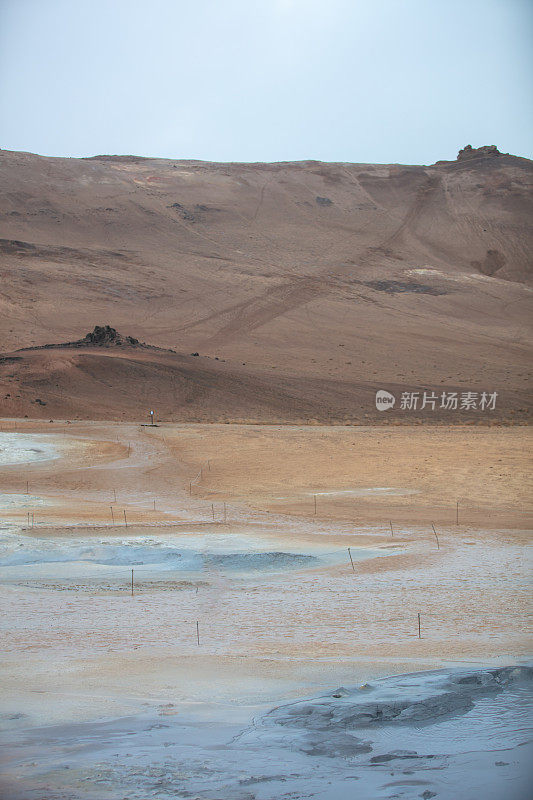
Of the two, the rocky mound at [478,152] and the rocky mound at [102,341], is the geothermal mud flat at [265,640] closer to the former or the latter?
the rocky mound at [102,341]

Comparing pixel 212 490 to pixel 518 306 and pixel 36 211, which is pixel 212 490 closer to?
pixel 518 306

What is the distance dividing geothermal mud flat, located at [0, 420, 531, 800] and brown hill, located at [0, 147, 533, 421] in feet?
63.5

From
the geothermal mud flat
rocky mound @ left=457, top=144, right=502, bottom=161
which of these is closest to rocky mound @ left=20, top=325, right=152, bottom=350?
the geothermal mud flat

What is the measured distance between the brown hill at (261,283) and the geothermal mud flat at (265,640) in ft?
63.5

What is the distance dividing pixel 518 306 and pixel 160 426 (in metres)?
34.8

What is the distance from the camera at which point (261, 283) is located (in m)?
54.4

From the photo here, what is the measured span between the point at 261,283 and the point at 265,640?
4812cm

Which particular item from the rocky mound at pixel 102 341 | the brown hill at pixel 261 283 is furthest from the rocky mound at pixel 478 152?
A: the rocky mound at pixel 102 341

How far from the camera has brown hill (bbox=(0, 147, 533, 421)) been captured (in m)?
36.1

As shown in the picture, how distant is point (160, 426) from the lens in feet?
98.1

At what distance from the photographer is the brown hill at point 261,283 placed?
119ft

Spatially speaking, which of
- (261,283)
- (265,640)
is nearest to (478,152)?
(261,283)

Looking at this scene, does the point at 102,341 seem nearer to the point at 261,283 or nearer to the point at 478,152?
Answer: the point at 261,283

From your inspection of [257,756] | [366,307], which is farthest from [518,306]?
[257,756]
